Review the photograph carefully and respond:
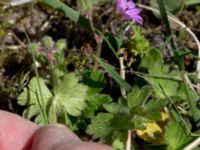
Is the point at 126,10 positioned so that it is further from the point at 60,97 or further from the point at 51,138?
the point at 51,138

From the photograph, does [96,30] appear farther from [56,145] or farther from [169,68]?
[56,145]

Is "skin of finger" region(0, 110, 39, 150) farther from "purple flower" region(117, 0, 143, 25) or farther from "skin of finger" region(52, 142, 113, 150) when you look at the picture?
"purple flower" region(117, 0, 143, 25)

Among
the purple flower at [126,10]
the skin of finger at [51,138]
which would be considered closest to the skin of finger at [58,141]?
the skin of finger at [51,138]

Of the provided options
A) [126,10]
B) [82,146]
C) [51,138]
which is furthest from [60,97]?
[82,146]

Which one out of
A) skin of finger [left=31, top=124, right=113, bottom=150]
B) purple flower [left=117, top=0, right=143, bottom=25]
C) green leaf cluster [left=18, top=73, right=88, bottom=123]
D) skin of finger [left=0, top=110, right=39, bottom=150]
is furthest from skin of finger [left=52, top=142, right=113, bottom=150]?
purple flower [left=117, top=0, right=143, bottom=25]

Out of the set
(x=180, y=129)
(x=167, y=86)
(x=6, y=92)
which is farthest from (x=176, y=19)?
(x=6, y=92)
